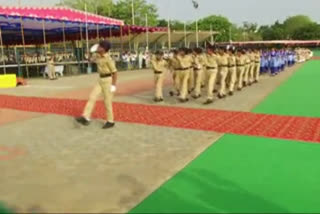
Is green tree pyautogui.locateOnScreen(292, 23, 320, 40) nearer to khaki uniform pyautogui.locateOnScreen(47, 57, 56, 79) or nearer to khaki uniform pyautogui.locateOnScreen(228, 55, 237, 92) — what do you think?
khaki uniform pyautogui.locateOnScreen(47, 57, 56, 79)

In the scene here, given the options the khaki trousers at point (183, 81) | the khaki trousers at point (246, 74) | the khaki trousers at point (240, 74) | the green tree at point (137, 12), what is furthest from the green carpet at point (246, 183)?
the green tree at point (137, 12)

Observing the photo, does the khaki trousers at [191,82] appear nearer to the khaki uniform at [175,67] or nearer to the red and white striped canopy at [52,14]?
the khaki uniform at [175,67]

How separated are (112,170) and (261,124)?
385cm

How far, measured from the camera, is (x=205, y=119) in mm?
8375

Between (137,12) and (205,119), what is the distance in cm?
5432

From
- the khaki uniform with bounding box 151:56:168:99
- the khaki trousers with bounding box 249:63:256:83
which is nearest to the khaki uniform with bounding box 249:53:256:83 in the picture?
the khaki trousers with bounding box 249:63:256:83

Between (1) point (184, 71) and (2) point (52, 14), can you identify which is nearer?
(1) point (184, 71)

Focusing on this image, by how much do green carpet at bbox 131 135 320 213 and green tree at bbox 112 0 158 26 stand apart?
176 feet

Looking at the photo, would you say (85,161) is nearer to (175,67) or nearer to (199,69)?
(175,67)

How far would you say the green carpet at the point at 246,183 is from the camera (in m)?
3.86

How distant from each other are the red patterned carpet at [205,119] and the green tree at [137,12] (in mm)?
48499

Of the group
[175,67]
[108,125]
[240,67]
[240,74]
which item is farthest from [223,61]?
[108,125]

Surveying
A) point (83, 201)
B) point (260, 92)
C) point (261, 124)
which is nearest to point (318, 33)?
point (260, 92)

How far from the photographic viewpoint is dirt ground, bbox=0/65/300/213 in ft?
13.4
